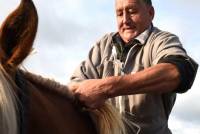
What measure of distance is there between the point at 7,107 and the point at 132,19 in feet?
8.15

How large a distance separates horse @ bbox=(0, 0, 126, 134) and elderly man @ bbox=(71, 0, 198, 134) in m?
0.24

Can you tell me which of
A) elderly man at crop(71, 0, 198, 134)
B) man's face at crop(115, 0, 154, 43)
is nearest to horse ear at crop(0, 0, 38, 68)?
elderly man at crop(71, 0, 198, 134)

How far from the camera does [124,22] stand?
4934mm

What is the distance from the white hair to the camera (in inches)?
103

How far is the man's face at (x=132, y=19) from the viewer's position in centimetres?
491

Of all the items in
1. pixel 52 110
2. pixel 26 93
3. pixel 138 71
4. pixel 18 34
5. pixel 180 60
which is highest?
pixel 18 34

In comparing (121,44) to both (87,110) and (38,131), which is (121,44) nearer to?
(87,110)

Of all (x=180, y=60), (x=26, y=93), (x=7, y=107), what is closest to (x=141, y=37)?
(x=180, y=60)

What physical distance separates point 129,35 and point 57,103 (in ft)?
5.45

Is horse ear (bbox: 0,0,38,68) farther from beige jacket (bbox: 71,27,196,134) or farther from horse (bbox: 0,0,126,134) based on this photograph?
beige jacket (bbox: 71,27,196,134)

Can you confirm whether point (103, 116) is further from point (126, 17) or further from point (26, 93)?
point (126, 17)

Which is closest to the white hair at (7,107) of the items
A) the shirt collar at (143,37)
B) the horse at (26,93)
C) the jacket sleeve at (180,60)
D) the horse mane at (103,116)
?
the horse at (26,93)

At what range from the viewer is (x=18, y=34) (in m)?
2.86

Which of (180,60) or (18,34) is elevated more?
(18,34)
